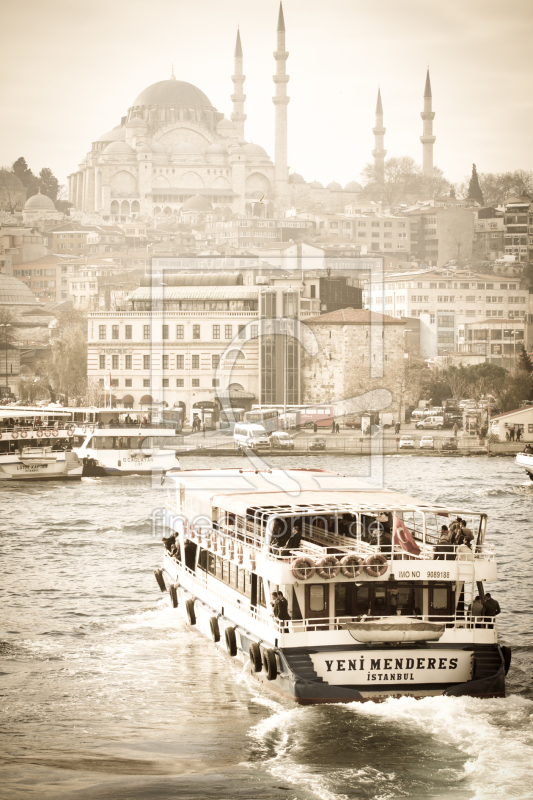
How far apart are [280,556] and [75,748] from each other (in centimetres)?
273

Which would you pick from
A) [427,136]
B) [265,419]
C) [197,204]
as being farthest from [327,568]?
[427,136]

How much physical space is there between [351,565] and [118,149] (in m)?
127

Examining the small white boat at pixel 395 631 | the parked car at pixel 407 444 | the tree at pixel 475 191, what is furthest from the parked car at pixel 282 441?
the tree at pixel 475 191

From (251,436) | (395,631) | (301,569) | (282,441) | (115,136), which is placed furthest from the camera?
(115,136)

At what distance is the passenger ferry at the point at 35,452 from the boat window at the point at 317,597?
23.1 meters

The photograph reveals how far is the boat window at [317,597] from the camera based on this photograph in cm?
1248

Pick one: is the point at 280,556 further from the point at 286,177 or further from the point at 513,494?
the point at 286,177

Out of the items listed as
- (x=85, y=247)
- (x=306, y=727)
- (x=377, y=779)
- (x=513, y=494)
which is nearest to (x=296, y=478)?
(x=306, y=727)

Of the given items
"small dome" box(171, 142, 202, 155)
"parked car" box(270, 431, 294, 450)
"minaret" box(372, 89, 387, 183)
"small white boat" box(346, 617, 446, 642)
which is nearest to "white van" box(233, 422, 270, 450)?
"parked car" box(270, 431, 294, 450)

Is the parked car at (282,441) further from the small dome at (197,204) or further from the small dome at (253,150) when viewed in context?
the small dome at (253,150)

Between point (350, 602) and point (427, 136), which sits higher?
point (427, 136)

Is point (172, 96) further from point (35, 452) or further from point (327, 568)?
point (327, 568)

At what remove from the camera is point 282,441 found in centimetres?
4191

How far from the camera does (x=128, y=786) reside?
10.6 m
